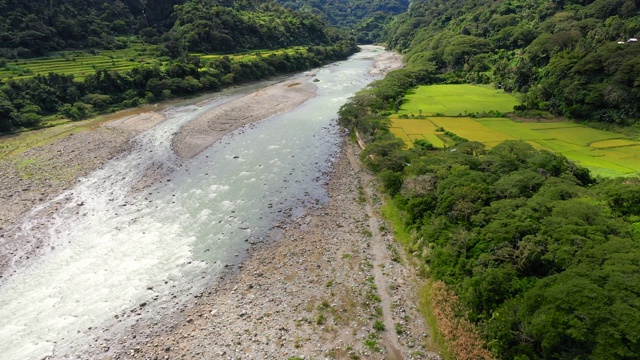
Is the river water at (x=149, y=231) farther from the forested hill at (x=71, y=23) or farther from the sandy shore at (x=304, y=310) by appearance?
the forested hill at (x=71, y=23)

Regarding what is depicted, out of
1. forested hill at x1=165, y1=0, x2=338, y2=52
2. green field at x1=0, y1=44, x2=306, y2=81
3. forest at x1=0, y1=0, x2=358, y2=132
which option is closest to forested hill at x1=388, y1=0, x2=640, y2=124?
forest at x1=0, y1=0, x2=358, y2=132

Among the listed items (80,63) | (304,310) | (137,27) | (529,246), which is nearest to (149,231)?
(304,310)

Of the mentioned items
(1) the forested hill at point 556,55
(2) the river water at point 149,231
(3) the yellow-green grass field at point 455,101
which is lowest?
(2) the river water at point 149,231

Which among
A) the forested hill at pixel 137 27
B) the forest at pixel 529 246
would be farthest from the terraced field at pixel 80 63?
the forest at pixel 529 246

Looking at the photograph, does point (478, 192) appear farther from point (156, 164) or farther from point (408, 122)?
point (156, 164)

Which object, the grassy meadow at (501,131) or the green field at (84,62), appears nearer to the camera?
the grassy meadow at (501,131)

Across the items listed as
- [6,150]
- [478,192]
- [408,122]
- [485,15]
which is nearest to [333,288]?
[478,192]

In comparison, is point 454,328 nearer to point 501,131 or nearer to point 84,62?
point 501,131
